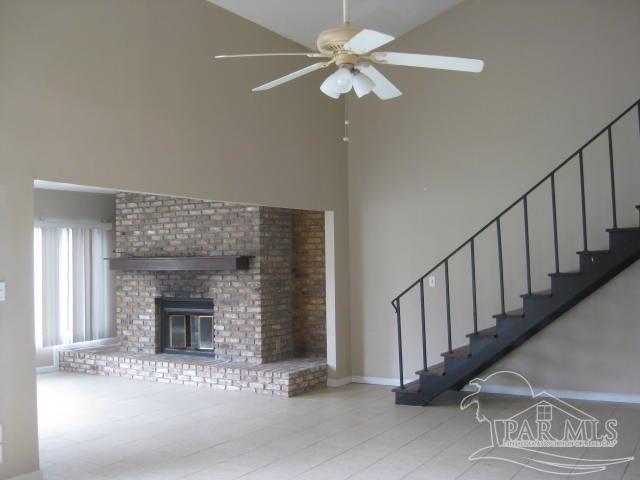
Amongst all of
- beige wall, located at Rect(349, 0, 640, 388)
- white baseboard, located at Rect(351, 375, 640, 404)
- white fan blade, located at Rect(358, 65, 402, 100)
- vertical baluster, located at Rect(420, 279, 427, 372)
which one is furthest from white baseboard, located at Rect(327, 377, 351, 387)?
white fan blade, located at Rect(358, 65, 402, 100)

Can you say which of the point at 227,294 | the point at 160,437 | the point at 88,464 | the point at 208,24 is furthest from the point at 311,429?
the point at 208,24

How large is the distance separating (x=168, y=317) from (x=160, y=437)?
307 centimetres

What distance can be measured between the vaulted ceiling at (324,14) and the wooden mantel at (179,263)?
251cm

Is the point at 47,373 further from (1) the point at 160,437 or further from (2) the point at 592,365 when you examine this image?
(2) the point at 592,365

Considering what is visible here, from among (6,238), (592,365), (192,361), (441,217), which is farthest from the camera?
(192,361)

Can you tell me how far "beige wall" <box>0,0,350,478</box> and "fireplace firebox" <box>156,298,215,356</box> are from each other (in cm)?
173

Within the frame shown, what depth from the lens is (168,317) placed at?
8.04 meters

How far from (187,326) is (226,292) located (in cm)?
94

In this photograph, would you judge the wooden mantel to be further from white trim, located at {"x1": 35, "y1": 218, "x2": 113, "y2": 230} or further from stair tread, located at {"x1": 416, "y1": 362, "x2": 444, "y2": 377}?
stair tread, located at {"x1": 416, "y1": 362, "x2": 444, "y2": 377}

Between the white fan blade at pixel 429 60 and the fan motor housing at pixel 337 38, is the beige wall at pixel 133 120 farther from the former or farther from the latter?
the white fan blade at pixel 429 60

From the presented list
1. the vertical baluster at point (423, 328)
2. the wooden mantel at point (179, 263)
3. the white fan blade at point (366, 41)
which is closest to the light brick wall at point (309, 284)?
the wooden mantel at point (179, 263)

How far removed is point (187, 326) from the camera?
7.91 metres

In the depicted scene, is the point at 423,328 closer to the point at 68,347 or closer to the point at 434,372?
the point at 434,372

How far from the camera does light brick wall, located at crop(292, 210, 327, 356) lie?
7.66 m
